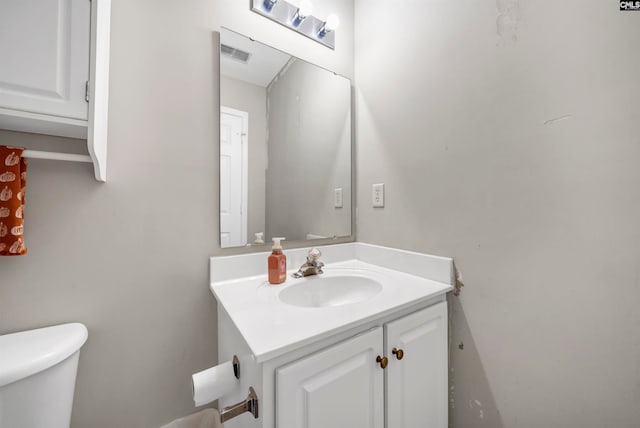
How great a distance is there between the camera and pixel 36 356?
62 centimetres

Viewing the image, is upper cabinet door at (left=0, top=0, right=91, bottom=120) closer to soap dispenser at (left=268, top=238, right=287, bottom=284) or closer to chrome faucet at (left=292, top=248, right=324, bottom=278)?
soap dispenser at (left=268, top=238, right=287, bottom=284)

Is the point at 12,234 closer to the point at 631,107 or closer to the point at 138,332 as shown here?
the point at 138,332

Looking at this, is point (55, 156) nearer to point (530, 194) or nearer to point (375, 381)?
point (375, 381)

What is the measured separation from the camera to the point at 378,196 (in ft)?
4.13

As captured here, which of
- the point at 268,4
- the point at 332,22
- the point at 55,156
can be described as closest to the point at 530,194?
the point at 332,22

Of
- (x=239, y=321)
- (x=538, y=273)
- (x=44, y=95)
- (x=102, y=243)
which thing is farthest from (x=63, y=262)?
(x=538, y=273)

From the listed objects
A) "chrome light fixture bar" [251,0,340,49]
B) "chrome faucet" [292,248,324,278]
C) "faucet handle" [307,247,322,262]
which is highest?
"chrome light fixture bar" [251,0,340,49]

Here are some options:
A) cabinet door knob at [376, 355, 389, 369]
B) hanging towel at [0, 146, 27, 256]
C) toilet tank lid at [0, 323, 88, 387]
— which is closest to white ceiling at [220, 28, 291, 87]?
hanging towel at [0, 146, 27, 256]

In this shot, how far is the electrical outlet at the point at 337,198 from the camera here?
136cm

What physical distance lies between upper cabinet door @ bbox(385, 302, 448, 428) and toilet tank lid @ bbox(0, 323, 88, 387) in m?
0.88

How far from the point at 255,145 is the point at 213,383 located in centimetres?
88

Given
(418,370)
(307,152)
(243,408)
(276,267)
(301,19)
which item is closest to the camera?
(243,408)

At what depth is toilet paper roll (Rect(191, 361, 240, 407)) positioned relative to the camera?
646mm

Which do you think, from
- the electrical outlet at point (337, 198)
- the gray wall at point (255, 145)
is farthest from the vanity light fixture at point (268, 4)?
the electrical outlet at point (337, 198)
